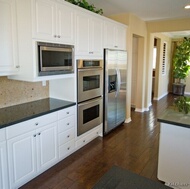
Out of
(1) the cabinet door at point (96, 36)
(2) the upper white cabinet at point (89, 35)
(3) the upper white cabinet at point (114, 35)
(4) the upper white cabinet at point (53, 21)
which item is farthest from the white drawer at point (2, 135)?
(3) the upper white cabinet at point (114, 35)

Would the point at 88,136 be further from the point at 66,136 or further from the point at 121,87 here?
the point at 121,87

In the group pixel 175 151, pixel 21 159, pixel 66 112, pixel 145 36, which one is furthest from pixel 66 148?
pixel 145 36

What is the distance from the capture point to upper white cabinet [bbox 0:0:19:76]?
2.17 meters

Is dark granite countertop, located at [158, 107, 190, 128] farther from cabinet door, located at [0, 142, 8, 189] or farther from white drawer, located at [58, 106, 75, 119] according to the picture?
cabinet door, located at [0, 142, 8, 189]

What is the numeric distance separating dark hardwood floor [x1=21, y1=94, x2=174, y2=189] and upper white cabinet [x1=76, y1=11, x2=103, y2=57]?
167 centimetres

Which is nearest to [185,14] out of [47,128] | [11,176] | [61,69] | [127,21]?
[127,21]

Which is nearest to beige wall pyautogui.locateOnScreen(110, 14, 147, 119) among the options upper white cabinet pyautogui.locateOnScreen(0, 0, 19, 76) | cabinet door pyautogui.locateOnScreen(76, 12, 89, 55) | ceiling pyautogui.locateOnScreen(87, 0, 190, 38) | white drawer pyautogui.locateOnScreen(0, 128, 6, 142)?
ceiling pyautogui.locateOnScreen(87, 0, 190, 38)

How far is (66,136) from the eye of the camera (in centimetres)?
287

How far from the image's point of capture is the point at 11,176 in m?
2.11

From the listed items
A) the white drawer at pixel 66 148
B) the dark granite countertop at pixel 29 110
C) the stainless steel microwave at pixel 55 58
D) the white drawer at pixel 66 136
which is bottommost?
the white drawer at pixel 66 148

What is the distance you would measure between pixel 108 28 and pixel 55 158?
101 inches

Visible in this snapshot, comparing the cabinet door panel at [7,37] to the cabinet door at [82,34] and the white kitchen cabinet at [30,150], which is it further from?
the cabinet door at [82,34]

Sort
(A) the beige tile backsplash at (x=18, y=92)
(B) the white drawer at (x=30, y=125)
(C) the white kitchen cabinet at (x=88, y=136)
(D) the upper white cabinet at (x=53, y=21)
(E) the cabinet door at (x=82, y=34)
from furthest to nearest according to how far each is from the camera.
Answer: (C) the white kitchen cabinet at (x=88, y=136) → (E) the cabinet door at (x=82, y=34) → (A) the beige tile backsplash at (x=18, y=92) → (D) the upper white cabinet at (x=53, y=21) → (B) the white drawer at (x=30, y=125)

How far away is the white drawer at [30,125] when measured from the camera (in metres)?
2.06
